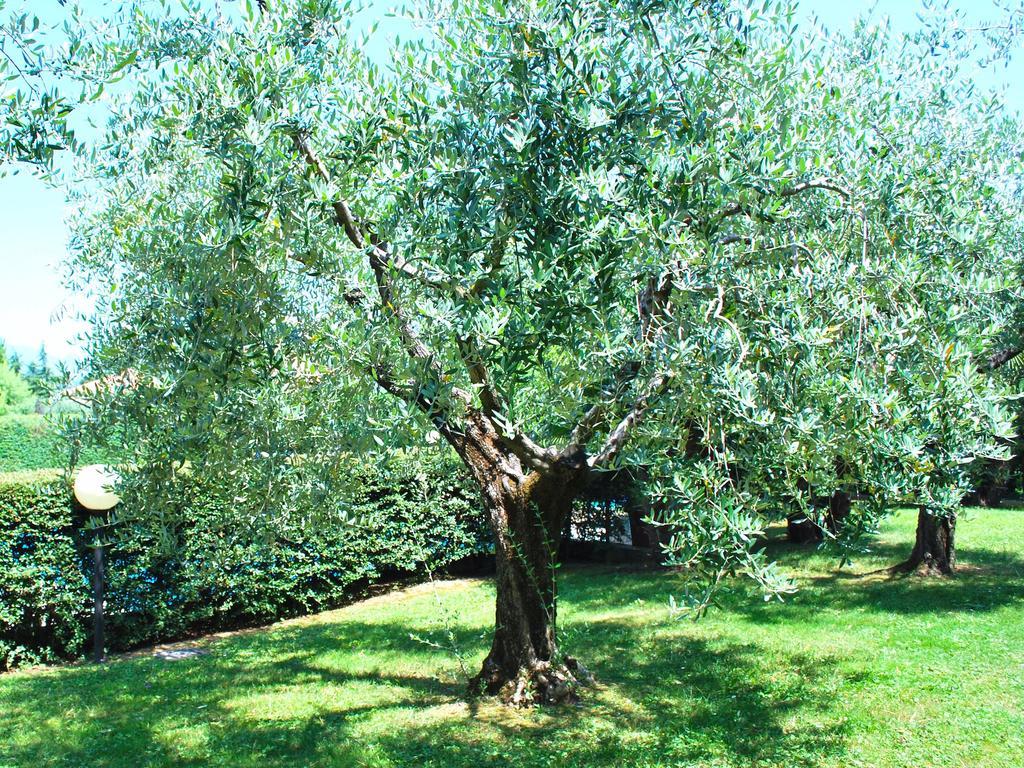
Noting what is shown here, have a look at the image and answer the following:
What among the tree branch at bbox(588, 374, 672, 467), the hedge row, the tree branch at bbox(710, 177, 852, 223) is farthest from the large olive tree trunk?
the tree branch at bbox(710, 177, 852, 223)

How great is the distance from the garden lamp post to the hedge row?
22 centimetres

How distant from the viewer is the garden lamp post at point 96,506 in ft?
31.4

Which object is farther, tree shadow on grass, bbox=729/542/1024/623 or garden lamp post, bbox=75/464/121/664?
tree shadow on grass, bbox=729/542/1024/623

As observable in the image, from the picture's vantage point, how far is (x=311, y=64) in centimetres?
583

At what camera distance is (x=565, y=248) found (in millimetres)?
5531

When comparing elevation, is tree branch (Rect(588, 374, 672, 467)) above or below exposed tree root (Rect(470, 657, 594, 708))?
above

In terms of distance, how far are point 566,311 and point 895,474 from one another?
2.31 metres

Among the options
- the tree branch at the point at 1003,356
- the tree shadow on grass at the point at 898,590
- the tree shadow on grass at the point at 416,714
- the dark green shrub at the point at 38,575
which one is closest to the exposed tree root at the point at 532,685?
the tree shadow on grass at the point at 416,714

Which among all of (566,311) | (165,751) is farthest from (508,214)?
(165,751)

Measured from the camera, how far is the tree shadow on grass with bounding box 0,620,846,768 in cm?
646

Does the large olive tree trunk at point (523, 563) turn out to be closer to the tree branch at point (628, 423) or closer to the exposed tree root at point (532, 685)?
the exposed tree root at point (532, 685)

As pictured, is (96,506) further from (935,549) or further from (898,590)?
(935,549)

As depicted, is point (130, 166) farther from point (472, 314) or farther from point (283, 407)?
point (472, 314)

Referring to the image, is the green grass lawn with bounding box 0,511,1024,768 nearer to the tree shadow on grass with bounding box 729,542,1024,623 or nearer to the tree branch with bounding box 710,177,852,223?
the tree shadow on grass with bounding box 729,542,1024,623
